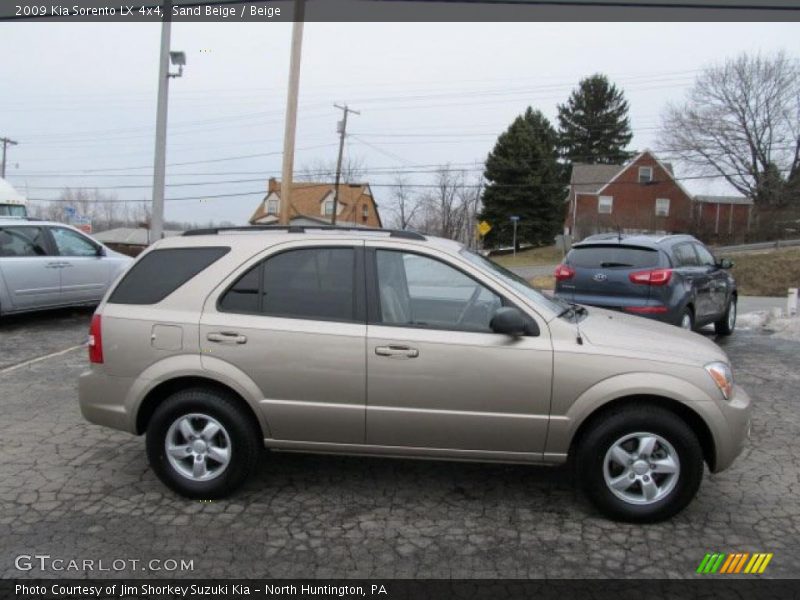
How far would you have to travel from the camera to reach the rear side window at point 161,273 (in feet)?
13.1

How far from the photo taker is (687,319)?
8109 mm

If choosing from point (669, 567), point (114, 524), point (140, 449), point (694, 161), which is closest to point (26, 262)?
point (140, 449)

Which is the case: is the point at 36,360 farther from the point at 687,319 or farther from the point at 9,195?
the point at 9,195

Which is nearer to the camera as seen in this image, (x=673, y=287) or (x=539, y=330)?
(x=539, y=330)

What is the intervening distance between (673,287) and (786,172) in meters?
47.8

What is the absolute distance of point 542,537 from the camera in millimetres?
3494

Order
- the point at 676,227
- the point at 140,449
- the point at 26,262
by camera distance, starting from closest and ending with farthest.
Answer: the point at 140,449 → the point at 26,262 → the point at 676,227

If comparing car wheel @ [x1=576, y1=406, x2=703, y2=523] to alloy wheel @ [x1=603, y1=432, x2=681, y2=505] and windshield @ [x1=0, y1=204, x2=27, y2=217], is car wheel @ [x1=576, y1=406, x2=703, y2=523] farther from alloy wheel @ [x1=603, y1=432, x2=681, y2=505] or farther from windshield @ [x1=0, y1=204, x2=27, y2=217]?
windshield @ [x1=0, y1=204, x2=27, y2=217]

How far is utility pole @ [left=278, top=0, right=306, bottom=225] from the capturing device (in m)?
13.9

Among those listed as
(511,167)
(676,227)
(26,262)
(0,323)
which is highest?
(511,167)

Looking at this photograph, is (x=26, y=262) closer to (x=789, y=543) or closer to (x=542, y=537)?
(x=542, y=537)

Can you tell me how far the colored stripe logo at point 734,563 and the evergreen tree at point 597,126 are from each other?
66.5m

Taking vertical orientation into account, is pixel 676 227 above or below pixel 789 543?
above

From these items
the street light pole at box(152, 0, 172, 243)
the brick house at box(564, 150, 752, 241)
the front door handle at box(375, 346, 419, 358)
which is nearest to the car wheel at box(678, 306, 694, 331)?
the front door handle at box(375, 346, 419, 358)
